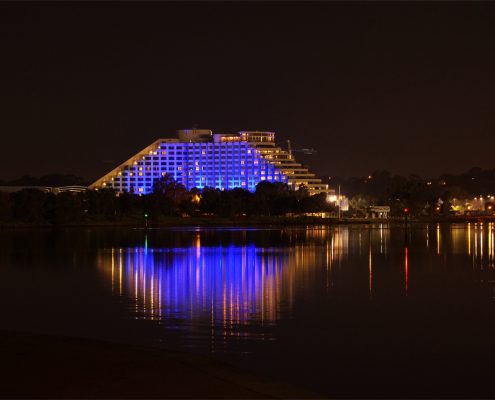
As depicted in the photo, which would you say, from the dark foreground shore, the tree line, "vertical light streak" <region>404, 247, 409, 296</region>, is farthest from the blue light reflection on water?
the tree line

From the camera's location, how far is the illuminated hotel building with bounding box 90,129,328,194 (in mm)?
178750

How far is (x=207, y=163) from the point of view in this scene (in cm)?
18438

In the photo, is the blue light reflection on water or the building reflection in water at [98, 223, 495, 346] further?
the building reflection in water at [98, 223, 495, 346]

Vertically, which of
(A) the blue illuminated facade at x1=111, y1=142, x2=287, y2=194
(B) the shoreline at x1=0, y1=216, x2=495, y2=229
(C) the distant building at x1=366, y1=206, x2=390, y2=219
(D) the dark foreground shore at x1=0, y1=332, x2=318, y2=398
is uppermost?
(A) the blue illuminated facade at x1=111, y1=142, x2=287, y2=194

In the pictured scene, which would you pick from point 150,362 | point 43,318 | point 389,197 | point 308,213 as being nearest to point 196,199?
point 308,213

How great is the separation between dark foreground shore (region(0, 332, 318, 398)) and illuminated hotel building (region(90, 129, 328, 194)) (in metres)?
162

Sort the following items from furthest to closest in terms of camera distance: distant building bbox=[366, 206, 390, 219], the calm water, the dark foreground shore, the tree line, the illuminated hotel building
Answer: the illuminated hotel building < distant building bbox=[366, 206, 390, 219] < the tree line < the calm water < the dark foreground shore

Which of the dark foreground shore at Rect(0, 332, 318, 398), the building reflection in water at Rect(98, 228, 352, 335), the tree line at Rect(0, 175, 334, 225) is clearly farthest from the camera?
the tree line at Rect(0, 175, 334, 225)

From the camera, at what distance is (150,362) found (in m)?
12.2

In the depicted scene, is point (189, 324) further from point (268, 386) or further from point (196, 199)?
point (196, 199)

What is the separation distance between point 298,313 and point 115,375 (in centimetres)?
1075

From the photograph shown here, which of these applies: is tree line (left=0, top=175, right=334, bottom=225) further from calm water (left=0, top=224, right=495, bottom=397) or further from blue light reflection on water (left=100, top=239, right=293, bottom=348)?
calm water (left=0, top=224, right=495, bottom=397)

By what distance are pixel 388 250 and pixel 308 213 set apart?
269 ft

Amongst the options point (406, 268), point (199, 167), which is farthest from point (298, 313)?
point (199, 167)
